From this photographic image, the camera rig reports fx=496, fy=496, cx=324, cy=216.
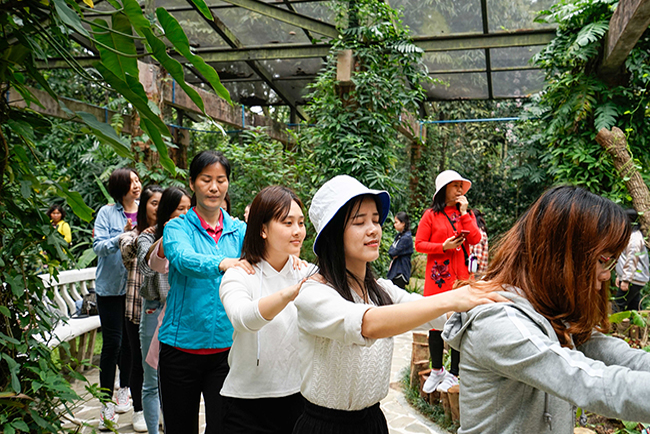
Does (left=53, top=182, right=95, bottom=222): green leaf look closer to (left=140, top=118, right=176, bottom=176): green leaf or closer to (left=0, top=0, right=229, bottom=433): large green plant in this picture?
(left=0, top=0, right=229, bottom=433): large green plant

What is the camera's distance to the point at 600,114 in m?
5.70

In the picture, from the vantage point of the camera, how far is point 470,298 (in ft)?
3.59

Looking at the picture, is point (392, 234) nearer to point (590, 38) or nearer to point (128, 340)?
point (590, 38)

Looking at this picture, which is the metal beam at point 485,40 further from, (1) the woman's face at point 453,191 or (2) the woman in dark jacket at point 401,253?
(1) the woman's face at point 453,191

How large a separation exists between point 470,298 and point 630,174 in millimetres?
3892

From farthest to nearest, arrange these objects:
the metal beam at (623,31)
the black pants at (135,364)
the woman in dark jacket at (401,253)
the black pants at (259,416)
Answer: the woman in dark jacket at (401,253) < the metal beam at (623,31) < the black pants at (135,364) < the black pants at (259,416)

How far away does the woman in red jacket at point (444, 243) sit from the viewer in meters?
3.71

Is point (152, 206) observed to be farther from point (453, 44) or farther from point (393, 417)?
point (453, 44)

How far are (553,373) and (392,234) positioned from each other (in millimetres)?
6681

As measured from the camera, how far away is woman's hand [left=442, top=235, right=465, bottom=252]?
11.7ft

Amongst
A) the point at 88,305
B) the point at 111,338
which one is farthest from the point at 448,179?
the point at 88,305

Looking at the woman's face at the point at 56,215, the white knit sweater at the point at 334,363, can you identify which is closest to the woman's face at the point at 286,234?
the white knit sweater at the point at 334,363

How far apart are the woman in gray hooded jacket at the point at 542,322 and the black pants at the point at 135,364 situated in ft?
8.35

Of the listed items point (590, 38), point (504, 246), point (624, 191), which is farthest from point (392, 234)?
point (504, 246)
